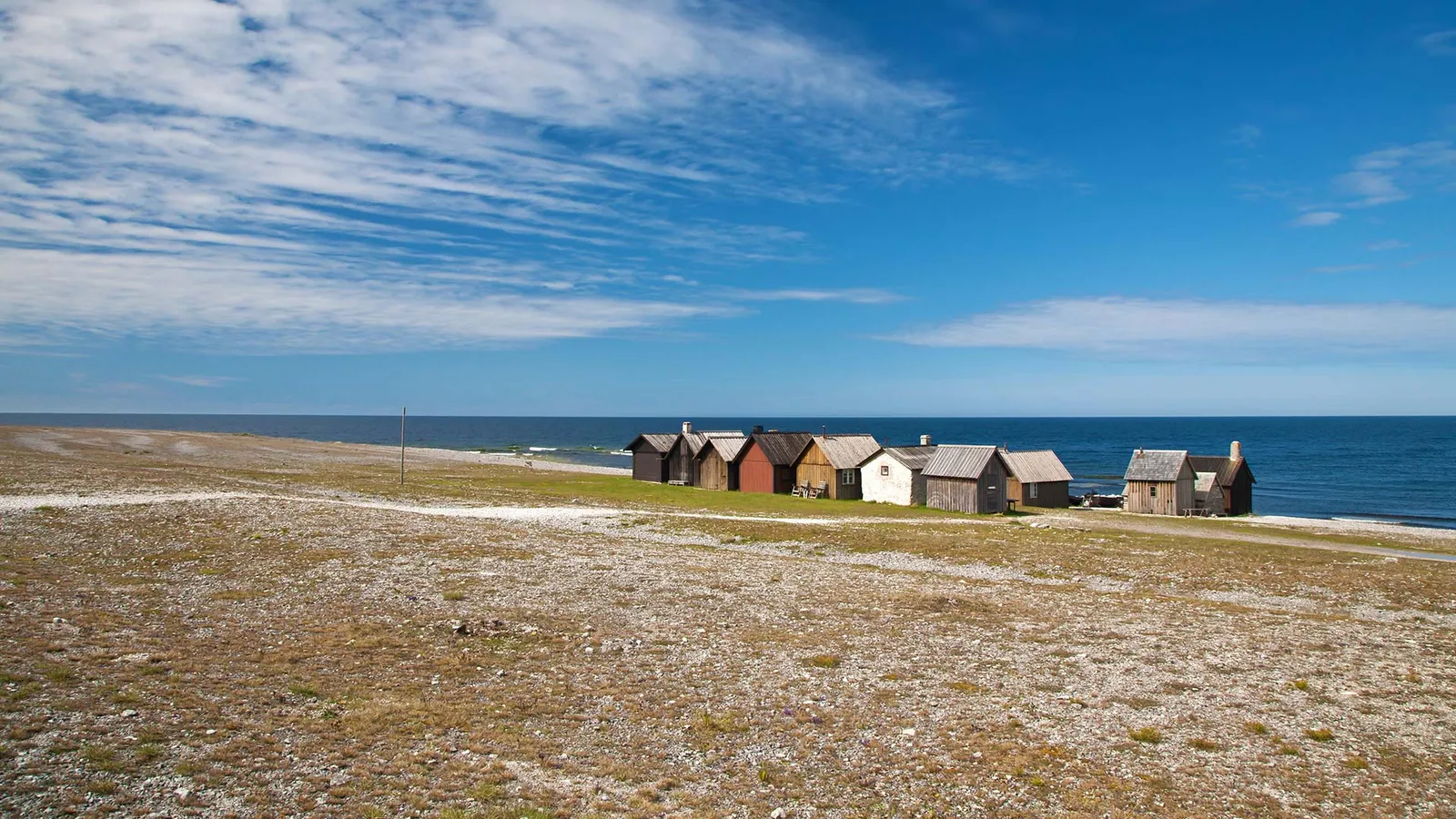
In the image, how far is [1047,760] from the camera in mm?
12875

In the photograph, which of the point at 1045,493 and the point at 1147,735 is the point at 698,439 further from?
the point at 1147,735

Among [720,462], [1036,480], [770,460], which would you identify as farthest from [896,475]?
[720,462]

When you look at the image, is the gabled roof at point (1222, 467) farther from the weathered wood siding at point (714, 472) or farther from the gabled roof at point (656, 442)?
the gabled roof at point (656, 442)

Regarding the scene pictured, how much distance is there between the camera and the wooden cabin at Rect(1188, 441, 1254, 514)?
245 ft

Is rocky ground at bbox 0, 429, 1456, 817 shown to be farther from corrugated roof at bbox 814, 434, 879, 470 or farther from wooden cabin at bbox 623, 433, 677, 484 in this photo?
wooden cabin at bbox 623, 433, 677, 484

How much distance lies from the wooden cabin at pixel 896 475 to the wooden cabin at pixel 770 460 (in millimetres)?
6393

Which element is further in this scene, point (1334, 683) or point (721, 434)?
point (721, 434)

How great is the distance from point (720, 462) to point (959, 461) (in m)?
25.0

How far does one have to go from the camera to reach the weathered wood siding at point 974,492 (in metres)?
63.5

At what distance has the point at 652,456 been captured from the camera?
3465 inches

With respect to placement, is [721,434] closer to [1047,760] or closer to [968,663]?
[968,663]

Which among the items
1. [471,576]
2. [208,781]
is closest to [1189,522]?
[471,576]

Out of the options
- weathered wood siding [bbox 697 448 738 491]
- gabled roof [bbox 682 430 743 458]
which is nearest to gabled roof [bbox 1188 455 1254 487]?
weathered wood siding [bbox 697 448 738 491]

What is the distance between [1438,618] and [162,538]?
4305 centimetres
